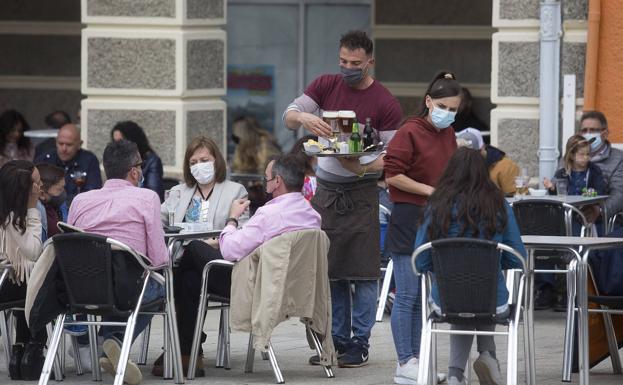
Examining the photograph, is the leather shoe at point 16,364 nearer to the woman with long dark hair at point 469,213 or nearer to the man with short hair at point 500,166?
the woman with long dark hair at point 469,213

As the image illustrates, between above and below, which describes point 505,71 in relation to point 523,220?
above

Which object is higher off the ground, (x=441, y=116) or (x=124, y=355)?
(x=441, y=116)

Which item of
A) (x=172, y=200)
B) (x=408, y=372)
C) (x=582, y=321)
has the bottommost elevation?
(x=408, y=372)

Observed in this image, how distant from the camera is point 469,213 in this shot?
24.8ft

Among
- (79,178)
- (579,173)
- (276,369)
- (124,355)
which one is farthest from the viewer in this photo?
(79,178)

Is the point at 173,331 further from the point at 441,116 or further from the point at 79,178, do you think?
the point at 79,178

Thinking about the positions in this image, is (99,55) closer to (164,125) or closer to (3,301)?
(164,125)

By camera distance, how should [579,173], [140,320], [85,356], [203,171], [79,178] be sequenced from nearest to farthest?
[140,320] → [85,356] → [203,171] → [579,173] → [79,178]

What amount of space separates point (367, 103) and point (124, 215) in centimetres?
160

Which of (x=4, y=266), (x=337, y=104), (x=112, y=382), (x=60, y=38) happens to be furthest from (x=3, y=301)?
(x=60, y=38)

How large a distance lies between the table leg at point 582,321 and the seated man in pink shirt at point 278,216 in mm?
1432

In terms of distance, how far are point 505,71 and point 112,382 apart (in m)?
4.86

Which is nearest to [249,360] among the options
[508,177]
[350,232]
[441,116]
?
[350,232]

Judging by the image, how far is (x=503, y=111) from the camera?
12.3 metres
